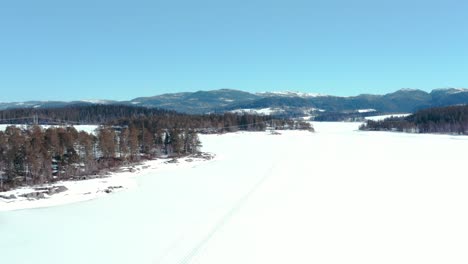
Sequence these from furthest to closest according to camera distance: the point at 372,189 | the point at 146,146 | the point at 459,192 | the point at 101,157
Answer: the point at 146,146 → the point at 101,157 → the point at 372,189 → the point at 459,192

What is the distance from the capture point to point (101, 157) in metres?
49.6

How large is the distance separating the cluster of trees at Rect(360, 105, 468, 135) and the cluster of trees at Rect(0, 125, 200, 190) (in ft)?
363

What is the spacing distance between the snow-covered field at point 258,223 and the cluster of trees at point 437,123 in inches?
4114

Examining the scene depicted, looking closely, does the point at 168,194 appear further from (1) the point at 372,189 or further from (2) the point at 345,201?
(1) the point at 372,189

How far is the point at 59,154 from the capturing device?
41500 millimetres

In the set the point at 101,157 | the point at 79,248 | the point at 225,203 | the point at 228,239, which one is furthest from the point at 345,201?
the point at 101,157

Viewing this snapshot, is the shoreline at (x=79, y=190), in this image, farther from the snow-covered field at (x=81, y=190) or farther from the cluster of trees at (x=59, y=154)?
the cluster of trees at (x=59, y=154)

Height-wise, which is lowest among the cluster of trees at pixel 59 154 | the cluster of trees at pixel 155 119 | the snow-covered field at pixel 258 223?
the snow-covered field at pixel 258 223

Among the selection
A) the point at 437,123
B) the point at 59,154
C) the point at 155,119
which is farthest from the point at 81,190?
the point at 437,123

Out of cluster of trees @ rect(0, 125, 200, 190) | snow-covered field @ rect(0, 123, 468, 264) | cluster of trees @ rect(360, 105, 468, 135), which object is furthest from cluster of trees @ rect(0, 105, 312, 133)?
snow-covered field @ rect(0, 123, 468, 264)

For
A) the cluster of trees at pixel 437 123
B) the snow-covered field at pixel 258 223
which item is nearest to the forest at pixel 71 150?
the snow-covered field at pixel 258 223

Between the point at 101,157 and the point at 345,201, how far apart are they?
121ft

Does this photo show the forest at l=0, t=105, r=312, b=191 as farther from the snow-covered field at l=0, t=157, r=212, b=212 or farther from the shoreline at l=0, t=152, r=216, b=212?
the snow-covered field at l=0, t=157, r=212, b=212

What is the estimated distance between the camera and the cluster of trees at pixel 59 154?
37.1m
